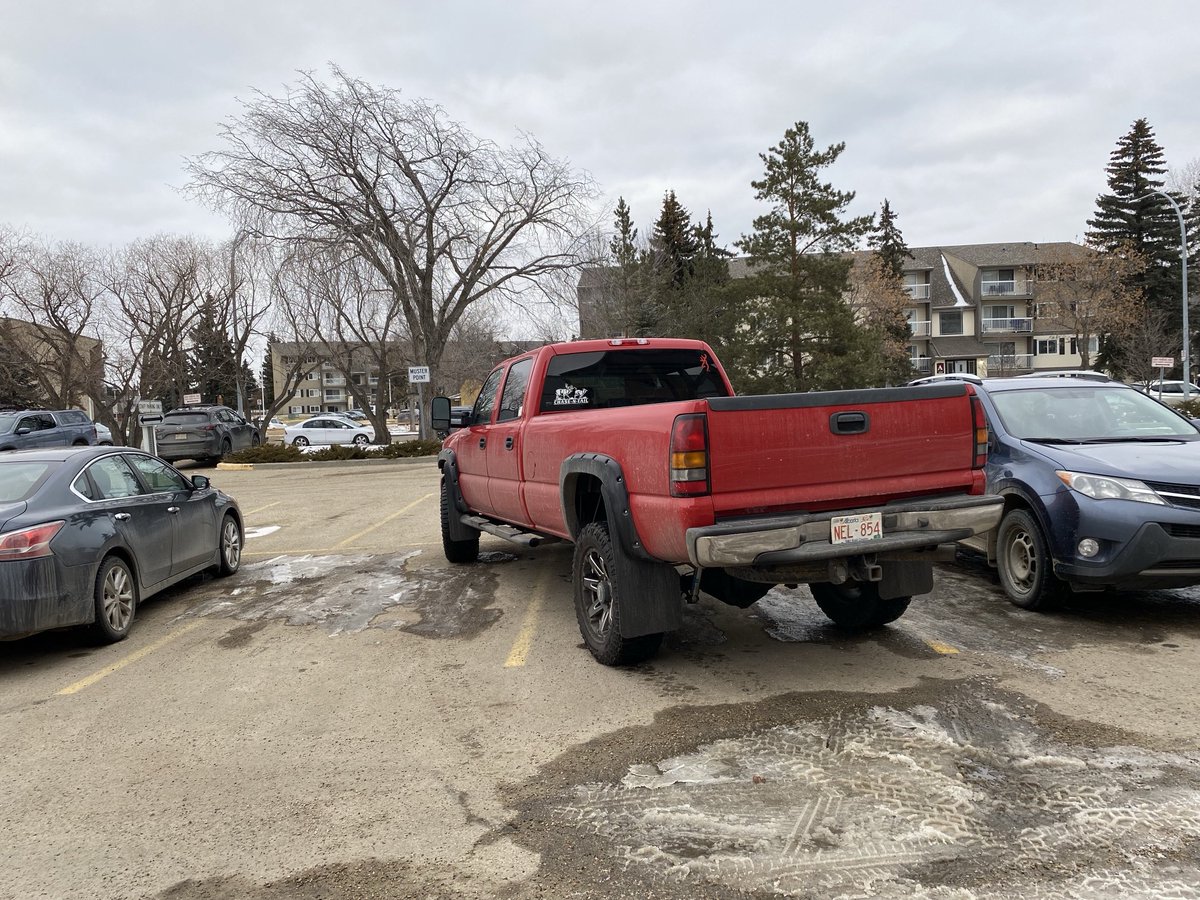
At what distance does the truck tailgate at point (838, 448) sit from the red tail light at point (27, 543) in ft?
14.5

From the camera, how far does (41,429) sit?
20609 millimetres

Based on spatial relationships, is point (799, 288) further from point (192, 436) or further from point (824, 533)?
point (824, 533)

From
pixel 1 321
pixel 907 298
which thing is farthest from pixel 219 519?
pixel 907 298

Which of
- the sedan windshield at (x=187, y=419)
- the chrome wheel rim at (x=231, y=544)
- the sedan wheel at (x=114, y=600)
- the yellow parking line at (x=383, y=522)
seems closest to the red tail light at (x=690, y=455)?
the sedan wheel at (x=114, y=600)

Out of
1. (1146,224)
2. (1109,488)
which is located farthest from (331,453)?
(1146,224)

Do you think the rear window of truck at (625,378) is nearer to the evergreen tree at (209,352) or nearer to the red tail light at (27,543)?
the red tail light at (27,543)

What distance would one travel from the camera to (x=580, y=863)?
9.64 feet

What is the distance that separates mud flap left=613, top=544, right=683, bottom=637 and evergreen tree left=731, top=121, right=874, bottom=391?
97.7 ft

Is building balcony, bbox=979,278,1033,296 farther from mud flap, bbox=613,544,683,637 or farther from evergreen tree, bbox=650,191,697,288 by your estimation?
mud flap, bbox=613,544,683,637

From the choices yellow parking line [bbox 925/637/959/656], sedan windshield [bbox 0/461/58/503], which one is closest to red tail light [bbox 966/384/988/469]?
yellow parking line [bbox 925/637/959/656]

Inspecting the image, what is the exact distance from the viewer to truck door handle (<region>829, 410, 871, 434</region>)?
436cm

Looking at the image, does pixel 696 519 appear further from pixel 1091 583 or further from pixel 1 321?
pixel 1 321

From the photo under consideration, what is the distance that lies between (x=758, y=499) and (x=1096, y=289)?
2038 inches

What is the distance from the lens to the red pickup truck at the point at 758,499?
13.5ft
